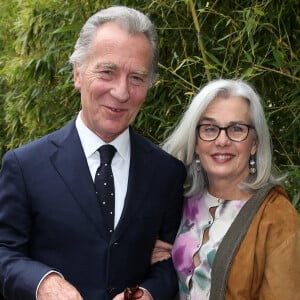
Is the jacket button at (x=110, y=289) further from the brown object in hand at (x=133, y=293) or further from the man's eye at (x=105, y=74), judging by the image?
the man's eye at (x=105, y=74)

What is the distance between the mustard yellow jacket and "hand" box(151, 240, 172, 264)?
0.82ft

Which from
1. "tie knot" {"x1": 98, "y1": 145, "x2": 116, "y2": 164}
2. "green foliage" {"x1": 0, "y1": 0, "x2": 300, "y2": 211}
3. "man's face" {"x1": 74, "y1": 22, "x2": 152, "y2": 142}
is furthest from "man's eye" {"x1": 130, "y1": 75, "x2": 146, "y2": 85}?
"green foliage" {"x1": 0, "y1": 0, "x2": 300, "y2": 211}

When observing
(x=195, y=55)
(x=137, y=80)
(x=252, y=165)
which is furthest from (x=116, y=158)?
(x=195, y=55)

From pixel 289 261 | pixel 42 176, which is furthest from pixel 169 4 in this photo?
pixel 289 261

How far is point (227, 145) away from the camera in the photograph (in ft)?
6.70

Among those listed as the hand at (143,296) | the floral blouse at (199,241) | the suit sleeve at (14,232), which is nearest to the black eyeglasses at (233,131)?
the floral blouse at (199,241)

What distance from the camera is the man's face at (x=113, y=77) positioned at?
1.90 meters

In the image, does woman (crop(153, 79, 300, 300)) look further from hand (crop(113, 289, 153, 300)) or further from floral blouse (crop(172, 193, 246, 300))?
hand (crop(113, 289, 153, 300))

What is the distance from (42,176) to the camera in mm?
1893

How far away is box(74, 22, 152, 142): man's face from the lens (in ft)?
6.24

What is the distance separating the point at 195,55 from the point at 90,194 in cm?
132

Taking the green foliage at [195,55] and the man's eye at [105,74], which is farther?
the green foliage at [195,55]

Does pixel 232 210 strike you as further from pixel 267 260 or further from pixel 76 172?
pixel 76 172

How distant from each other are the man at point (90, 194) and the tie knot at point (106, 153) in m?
0.02
